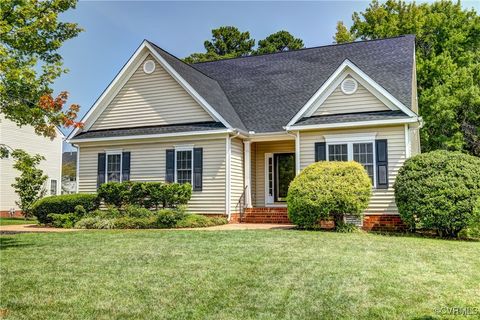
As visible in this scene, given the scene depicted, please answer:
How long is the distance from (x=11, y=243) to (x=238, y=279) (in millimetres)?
6843

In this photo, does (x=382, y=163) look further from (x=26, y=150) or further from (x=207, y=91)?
(x=26, y=150)

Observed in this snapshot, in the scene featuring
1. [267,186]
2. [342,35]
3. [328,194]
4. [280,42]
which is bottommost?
[328,194]

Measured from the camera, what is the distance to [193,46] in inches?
1554

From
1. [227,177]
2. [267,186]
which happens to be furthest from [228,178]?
[267,186]

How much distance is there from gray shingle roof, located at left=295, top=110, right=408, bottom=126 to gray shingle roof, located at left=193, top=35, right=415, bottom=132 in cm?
79

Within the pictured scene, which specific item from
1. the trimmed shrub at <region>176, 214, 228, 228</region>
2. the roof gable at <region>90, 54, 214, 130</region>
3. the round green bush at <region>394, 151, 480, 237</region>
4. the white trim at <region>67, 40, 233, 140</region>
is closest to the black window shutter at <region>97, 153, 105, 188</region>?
the roof gable at <region>90, 54, 214, 130</region>

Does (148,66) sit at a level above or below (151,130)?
above

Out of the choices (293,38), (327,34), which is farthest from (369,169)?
(293,38)

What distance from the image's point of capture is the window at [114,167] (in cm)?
1772

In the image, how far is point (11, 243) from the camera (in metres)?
10.6

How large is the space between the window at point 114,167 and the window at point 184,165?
262 cm

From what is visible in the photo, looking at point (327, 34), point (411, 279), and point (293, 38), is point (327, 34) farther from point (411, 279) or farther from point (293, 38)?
point (411, 279)

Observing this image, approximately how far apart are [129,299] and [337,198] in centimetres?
774

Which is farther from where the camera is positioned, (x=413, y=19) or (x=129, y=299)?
(x=413, y=19)
